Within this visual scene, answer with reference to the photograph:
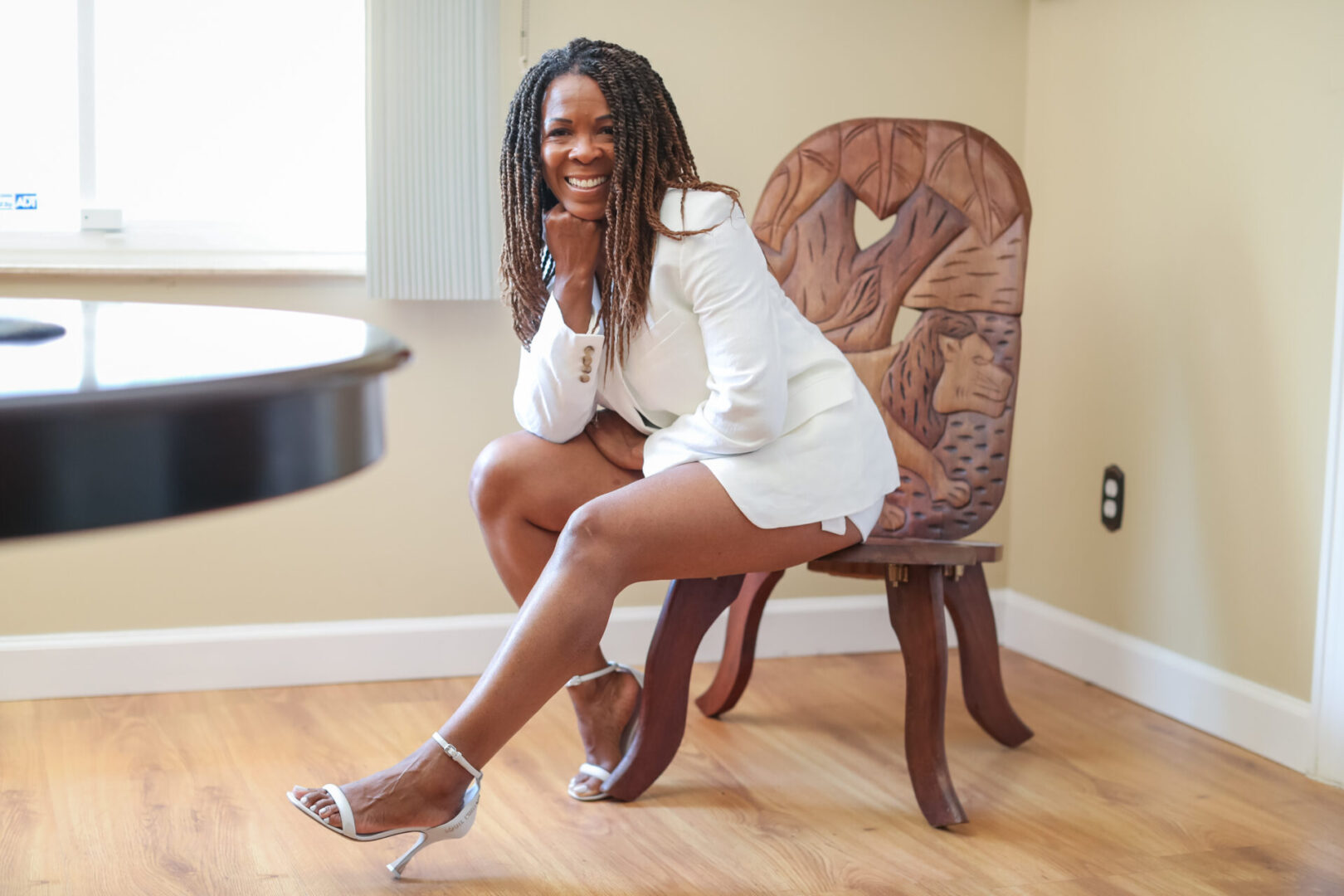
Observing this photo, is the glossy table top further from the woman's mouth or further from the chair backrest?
the chair backrest

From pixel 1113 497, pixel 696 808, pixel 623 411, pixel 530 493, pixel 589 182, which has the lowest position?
pixel 696 808

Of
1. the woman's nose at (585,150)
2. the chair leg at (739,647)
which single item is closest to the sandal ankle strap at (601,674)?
the chair leg at (739,647)

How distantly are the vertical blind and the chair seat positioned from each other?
1004 millimetres

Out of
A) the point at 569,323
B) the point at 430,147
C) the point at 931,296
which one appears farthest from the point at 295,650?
the point at 931,296

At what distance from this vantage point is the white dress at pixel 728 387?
1778 millimetres

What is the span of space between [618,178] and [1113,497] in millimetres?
1395

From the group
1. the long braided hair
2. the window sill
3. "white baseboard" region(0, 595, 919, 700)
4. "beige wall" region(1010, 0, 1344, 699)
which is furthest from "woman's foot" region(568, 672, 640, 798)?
"beige wall" region(1010, 0, 1344, 699)

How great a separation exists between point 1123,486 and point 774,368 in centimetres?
117

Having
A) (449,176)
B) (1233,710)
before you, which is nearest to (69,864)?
(449,176)

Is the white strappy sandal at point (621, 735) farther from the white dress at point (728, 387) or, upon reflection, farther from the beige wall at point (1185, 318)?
the beige wall at point (1185, 318)

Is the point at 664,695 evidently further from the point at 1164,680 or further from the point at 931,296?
the point at 1164,680

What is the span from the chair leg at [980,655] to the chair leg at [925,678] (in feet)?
0.73

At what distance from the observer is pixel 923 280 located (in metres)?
2.32

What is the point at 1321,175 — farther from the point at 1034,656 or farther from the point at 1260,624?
the point at 1034,656
